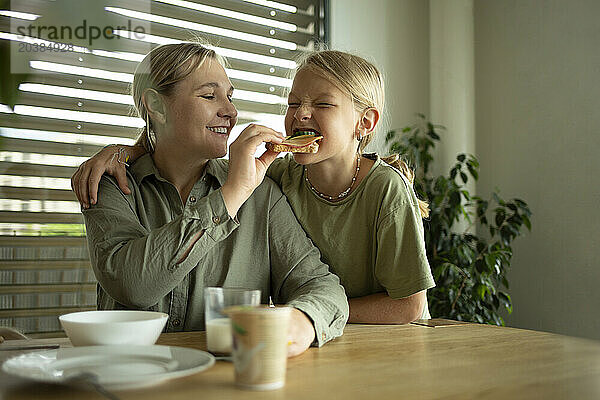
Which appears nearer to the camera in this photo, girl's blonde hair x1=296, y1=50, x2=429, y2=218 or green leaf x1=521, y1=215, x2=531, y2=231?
girl's blonde hair x1=296, y1=50, x2=429, y2=218

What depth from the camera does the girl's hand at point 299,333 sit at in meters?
1.03

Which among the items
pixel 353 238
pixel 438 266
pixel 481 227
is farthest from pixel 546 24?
pixel 353 238

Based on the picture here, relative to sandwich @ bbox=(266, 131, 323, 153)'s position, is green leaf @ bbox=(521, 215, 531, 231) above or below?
below

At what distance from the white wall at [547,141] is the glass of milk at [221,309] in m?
2.77

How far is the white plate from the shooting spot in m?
0.80

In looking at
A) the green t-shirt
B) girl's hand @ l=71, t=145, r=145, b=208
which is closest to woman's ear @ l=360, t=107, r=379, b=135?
the green t-shirt

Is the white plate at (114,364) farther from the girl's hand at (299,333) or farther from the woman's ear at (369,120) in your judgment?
the woman's ear at (369,120)

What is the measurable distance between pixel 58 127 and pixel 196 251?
5.91 ft

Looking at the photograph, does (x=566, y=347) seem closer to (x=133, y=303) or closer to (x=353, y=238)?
(x=353, y=238)

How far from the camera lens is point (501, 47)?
12.3 feet

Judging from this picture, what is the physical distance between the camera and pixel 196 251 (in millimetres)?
1254

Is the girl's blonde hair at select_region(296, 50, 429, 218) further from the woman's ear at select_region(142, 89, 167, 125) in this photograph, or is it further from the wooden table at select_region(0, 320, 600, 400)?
the wooden table at select_region(0, 320, 600, 400)

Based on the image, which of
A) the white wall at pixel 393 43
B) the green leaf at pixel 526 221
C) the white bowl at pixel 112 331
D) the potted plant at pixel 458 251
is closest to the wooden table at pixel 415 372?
the white bowl at pixel 112 331

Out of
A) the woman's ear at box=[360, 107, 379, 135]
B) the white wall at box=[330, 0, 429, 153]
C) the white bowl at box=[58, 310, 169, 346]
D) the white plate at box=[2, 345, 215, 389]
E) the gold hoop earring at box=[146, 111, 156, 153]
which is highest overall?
the white wall at box=[330, 0, 429, 153]
